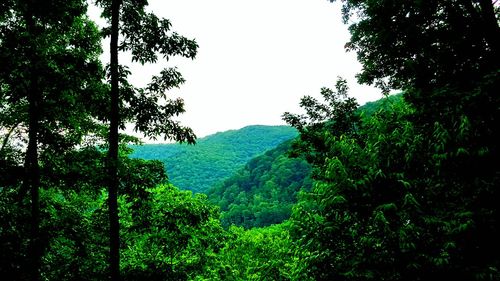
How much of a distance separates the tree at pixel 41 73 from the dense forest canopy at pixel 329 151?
47 mm

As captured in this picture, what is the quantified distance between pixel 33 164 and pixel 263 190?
114 meters

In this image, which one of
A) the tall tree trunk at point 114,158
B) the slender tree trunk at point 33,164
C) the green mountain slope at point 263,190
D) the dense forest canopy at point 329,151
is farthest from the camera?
the green mountain slope at point 263,190

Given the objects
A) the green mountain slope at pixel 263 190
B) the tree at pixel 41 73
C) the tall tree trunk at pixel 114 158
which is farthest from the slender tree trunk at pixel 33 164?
the green mountain slope at pixel 263 190

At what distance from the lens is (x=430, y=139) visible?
712 cm

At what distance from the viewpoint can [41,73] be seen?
930 cm

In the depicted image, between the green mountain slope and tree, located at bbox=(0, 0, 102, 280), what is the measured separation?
86858 mm

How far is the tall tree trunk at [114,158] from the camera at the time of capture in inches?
335

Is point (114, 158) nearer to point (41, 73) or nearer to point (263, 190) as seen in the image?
point (41, 73)

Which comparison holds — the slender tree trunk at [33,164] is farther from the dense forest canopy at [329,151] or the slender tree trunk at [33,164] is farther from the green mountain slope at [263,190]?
the green mountain slope at [263,190]

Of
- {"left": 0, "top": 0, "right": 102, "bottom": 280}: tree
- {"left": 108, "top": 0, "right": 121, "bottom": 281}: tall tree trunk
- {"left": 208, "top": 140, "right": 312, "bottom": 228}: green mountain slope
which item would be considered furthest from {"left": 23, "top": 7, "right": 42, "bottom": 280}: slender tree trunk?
{"left": 208, "top": 140, "right": 312, "bottom": 228}: green mountain slope

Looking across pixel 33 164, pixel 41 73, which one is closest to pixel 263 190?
pixel 33 164

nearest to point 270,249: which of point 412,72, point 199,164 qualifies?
point 412,72

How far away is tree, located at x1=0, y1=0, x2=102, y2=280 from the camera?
27.7 feet

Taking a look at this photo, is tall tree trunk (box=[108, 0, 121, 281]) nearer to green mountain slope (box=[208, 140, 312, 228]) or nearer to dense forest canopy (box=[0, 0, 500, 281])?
dense forest canopy (box=[0, 0, 500, 281])
